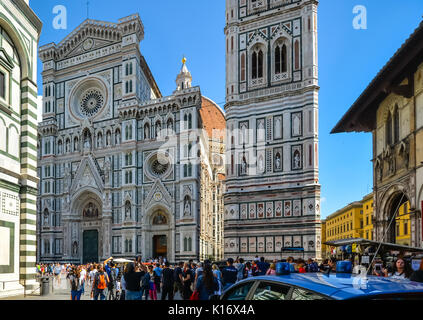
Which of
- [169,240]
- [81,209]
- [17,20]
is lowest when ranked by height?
[169,240]

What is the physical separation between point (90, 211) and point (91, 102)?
11.7 meters

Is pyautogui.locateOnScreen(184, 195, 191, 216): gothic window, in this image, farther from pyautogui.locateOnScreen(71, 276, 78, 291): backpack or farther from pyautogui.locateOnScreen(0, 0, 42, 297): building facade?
pyautogui.locateOnScreen(71, 276, 78, 291): backpack

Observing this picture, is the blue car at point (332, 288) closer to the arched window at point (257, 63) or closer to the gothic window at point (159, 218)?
the arched window at point (257, 63)

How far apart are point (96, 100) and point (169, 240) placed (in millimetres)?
17377

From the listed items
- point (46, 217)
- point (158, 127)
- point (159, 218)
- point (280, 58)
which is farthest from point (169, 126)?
point (46, 217)

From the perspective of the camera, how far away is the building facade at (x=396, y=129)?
51.8ft

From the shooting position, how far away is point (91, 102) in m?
44.3

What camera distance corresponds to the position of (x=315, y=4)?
34312 millimetres

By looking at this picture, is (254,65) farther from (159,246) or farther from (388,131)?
(159,246)

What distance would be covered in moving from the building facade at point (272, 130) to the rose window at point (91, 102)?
50.5ft

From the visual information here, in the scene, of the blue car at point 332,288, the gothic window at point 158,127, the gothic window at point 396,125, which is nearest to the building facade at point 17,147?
the blue car at point 332,288

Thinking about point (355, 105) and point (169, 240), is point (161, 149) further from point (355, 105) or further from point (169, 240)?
point (355, 105)

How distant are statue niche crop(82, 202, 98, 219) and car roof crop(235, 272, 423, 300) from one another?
40250 millimetres
